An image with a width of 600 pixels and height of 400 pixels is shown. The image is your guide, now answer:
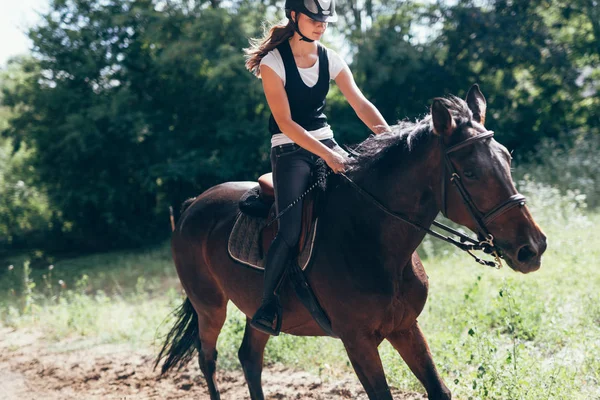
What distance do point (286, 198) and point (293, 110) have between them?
57 cm

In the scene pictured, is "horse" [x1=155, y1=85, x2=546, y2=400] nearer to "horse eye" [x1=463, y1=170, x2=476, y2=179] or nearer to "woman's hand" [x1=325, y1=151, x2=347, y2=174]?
"horse eye" [x1=463, y1=170, x2=476, y2=179]

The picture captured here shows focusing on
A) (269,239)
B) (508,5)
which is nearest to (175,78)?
(508,5)

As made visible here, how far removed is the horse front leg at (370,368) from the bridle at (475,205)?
0.92 meters

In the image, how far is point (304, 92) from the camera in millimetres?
3850

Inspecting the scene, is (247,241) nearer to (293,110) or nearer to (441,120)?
(293,110)

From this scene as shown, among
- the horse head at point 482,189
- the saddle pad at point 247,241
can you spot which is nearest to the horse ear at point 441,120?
the horse head at point 482,189

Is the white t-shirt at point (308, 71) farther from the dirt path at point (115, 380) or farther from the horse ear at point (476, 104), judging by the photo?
the dirt path at point (115, 380)

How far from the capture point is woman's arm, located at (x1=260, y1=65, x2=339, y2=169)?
365cm

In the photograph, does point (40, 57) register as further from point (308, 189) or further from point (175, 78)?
point (308, 189)


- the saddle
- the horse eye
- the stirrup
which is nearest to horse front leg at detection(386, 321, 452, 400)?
the saddle

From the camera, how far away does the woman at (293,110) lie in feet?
12.1

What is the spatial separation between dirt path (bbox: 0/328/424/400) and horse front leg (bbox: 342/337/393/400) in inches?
61.2

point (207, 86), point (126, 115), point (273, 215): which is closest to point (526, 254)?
point (273, 215)

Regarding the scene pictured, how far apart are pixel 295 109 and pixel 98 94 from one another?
15.6 meters
